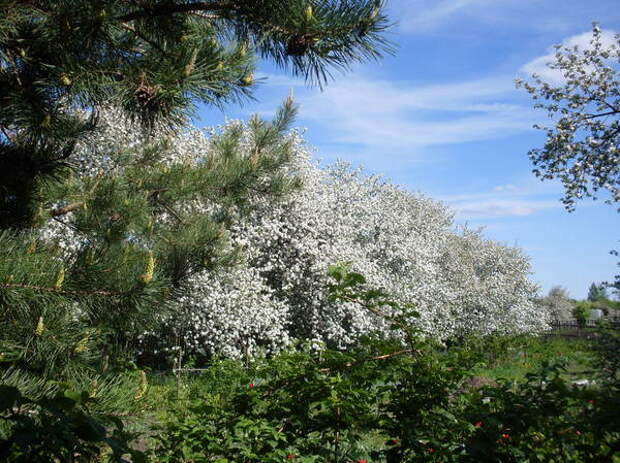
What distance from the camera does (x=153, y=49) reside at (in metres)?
4.21

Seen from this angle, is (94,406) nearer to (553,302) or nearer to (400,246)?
(400,246)

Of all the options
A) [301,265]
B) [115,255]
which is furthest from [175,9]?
[301,265]

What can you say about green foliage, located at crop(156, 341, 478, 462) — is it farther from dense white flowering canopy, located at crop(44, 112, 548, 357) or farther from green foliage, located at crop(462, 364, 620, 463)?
dense white flowering canopy, located at crop(44, 112, 548, 357)

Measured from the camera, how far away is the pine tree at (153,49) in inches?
137

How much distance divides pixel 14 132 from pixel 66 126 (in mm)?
834

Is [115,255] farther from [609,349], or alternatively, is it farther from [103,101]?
[609,349]

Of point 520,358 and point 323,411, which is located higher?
point 520,358

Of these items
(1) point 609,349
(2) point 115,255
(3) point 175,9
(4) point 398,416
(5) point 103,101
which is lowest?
(4) point 398,416

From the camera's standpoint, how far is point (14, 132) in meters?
5.05

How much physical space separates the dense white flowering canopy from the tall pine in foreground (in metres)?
0.89

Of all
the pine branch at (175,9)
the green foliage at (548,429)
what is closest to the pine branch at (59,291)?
the pine branch at (175,9)

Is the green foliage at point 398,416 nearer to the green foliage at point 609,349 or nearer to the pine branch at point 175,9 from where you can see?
the pine branch at point 175,9

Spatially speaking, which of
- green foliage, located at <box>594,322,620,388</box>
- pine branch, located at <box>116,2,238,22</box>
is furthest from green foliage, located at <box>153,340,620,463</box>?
green foliage, located at <box>594,322,620,388</box>

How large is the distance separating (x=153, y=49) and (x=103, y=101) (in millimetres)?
563
